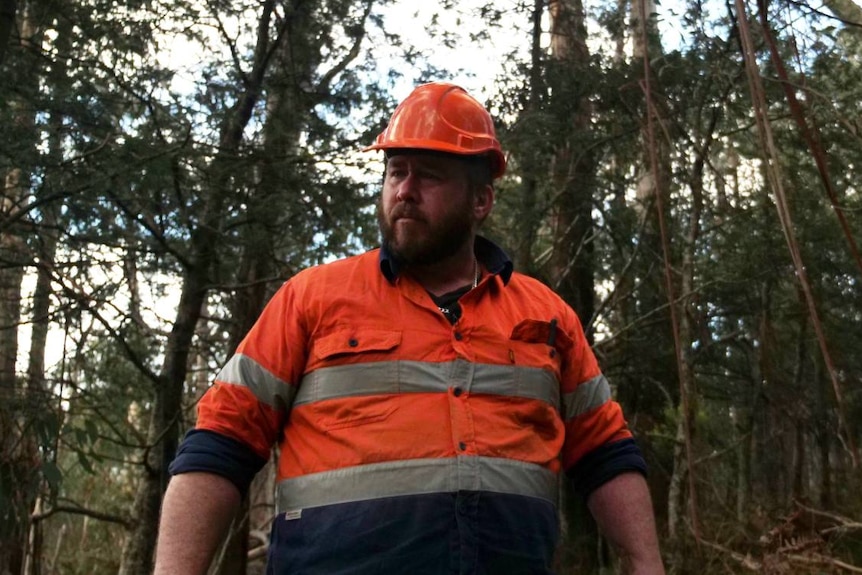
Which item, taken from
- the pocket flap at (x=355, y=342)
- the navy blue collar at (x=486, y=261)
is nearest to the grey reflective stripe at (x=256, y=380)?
the pocket flap at (x=355, y=342)

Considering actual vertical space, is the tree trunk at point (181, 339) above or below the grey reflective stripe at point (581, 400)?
above

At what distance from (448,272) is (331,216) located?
5512 millimetres

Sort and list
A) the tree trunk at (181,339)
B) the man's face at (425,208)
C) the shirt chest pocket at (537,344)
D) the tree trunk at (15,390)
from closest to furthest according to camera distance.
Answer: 1. the shirt chest pocket at (537,344)
2. the man's face at (425,208)
3. the tree trunk at (15,390)
4. the tree trunk at (181,339)

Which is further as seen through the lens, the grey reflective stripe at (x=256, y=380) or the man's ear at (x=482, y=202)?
the man's ear at (x=482, y=202)

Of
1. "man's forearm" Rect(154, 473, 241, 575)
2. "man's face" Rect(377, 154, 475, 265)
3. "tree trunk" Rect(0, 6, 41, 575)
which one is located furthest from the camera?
"tree trunk" Rect(0, 6, 41, 575)

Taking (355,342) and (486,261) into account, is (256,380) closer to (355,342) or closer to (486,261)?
(355,342)

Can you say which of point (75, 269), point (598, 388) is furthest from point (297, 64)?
point (598, 388)

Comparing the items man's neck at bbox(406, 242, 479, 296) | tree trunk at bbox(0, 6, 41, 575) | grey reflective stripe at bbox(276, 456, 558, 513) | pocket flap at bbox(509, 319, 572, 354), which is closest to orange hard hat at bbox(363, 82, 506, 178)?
man's neck at bbox(406, 242, 479, 296)

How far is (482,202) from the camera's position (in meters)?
2.69

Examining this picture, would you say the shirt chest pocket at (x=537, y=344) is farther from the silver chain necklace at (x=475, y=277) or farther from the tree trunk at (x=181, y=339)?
the tree trunk at (x=181, y=339)

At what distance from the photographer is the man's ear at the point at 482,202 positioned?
8.65 ft

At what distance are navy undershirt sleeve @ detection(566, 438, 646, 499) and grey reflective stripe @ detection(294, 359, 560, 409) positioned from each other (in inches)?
15.2

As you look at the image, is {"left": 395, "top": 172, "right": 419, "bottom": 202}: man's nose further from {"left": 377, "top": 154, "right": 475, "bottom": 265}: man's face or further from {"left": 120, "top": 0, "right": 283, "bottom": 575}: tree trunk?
{"left": 120, "top": 0, "right": 283, "bottom": 575}: tree trunk

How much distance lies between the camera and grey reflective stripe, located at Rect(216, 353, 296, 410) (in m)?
2.15
